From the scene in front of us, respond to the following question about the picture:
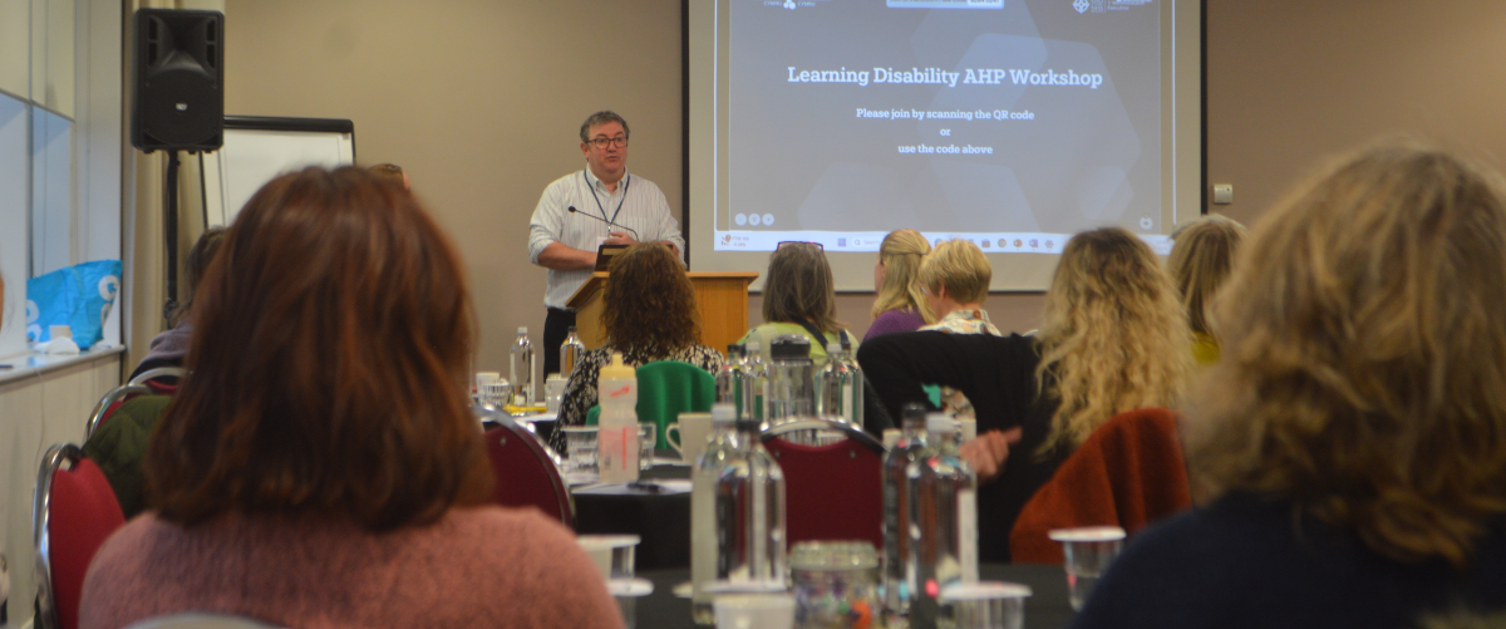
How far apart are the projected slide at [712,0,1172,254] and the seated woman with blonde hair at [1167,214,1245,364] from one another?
379 centimetres

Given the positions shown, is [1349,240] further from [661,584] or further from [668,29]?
[668,29]

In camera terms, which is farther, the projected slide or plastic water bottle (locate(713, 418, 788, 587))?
the projected slide

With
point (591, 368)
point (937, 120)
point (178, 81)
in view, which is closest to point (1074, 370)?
point (591, 368)

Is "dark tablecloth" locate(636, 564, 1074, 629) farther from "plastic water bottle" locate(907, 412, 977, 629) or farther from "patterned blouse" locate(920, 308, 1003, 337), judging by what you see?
"patterned blouse" locate(920, 308, 1003, 337)

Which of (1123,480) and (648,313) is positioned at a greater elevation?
(648,313)

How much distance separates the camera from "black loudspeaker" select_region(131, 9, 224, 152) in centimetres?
412

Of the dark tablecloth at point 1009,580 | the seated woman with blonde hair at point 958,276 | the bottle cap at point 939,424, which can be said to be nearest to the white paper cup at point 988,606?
the dark tablecloth at point 1009,580

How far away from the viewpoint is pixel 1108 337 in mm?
2211

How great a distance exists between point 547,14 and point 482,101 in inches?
23.8

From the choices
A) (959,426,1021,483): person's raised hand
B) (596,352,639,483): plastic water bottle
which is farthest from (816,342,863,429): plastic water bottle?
(959,426,1021,483): person's raised hand

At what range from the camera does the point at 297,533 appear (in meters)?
0.88

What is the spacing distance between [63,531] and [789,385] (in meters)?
2.15

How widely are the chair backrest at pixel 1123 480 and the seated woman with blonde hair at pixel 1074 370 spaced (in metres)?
0.33

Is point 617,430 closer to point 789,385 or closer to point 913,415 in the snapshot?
point 913,415
